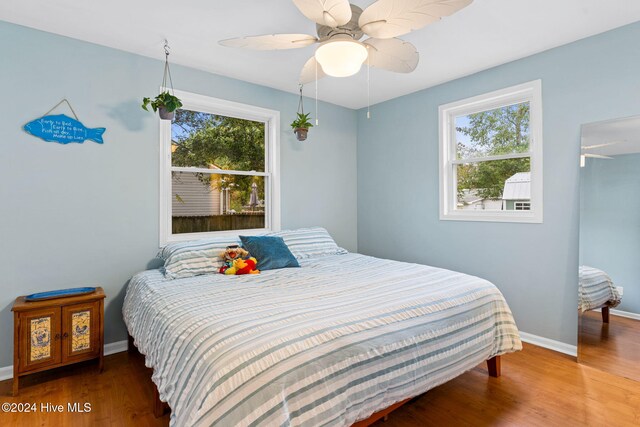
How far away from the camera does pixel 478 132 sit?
3398mm

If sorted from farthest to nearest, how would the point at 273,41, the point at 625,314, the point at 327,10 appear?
the point at 625,314 < the point at 273,41 < the point at 327,10

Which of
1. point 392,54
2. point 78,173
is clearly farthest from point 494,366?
point 78,173

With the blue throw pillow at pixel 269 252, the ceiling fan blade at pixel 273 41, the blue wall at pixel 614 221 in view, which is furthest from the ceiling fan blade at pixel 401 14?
the blue wall at pixel 614 221

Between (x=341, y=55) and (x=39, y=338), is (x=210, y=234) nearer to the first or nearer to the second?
(x=39, y=338)

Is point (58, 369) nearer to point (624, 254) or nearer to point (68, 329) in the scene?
point (68, 329)

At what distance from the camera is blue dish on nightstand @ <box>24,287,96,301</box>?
7.42 feet

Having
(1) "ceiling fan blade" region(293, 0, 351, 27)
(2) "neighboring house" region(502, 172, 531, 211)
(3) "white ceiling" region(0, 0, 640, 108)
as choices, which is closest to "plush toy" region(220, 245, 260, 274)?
(3) "white ceiling" region(0, 0, 640, 108)

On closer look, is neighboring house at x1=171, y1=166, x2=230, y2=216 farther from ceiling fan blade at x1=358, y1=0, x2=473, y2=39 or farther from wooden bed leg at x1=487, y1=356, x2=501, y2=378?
wooden bed leg at x1=487, y1=356, x2=501, y2=378

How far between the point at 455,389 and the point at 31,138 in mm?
3455

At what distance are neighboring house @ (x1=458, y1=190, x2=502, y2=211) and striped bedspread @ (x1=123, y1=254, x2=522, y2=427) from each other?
4.19 feet

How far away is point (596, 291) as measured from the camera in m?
2.58

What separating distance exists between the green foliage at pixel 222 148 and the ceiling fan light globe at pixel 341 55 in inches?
76.2

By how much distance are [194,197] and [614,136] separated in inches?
139

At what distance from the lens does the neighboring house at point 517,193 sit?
302 cm
